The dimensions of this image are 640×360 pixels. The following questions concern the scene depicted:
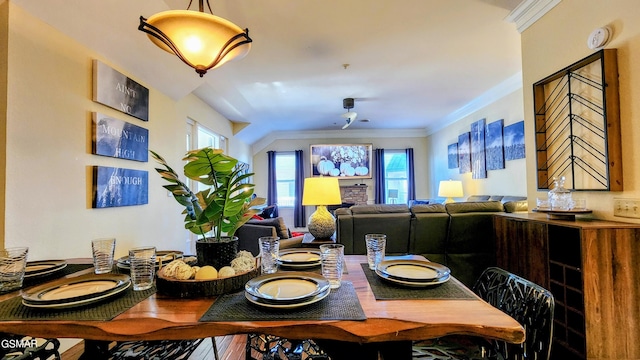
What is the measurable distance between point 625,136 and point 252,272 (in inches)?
85.4

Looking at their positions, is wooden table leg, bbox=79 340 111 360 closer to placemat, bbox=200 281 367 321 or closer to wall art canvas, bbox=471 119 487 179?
placemat, bbox=200 281 367 321

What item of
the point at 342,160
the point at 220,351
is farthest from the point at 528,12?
the point at 342,160

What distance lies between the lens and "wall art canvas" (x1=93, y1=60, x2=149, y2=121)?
2.16 metres

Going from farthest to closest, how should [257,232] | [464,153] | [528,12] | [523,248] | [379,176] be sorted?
[379,176] → [464,153] → [257,232] → [528,12] → [523,248]

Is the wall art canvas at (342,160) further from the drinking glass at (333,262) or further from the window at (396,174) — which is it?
the drinking glass at (333,262)

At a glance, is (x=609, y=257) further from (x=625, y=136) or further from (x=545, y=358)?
(x=545, y=358)

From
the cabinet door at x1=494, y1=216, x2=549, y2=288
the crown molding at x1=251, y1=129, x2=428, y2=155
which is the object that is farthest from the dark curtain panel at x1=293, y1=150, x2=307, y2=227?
the cabinet door at x1=494, y1=216, x2=549, y2=288

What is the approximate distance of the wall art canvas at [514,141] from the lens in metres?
3.85

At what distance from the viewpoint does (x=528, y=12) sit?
231 cm

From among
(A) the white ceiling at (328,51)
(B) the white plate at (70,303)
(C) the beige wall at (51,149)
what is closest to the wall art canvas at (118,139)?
(C) the beige wall at (51,149)

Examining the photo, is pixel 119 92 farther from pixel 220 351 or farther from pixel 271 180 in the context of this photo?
pixel 271 180

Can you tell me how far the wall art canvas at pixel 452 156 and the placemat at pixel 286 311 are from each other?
5559mm

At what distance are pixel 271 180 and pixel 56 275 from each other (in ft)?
19.6

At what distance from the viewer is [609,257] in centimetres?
151
